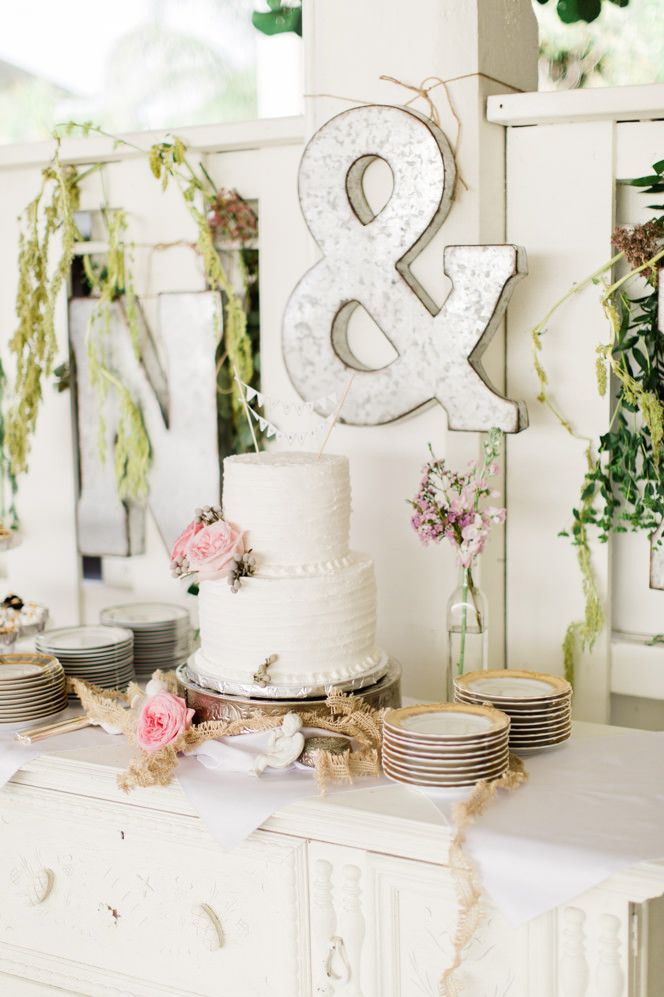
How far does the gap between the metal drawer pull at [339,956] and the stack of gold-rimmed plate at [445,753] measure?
22 centimetres

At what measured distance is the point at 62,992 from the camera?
5.90ft

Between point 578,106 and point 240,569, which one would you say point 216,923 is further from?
point 578,106

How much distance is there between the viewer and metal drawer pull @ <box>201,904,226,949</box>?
1628 mm

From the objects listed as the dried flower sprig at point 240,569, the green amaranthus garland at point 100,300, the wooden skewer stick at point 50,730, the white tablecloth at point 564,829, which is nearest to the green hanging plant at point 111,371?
the green amaranthus garland at point 100,300

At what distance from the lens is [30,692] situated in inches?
72.9

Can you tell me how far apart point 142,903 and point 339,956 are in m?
0.32

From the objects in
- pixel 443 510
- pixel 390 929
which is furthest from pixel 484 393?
pixel 390 929

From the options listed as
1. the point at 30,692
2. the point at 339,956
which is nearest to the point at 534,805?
the point at 339,956

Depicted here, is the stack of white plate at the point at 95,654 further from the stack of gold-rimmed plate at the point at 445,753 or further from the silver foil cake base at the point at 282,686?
the stack of gold-rimmed plate at the point at 445,753

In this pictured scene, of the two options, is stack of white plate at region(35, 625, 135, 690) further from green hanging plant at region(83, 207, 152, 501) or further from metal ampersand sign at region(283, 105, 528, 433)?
metal ampersand sign at region(283, 105, 528, 433)

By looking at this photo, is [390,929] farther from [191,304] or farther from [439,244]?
[191,304]

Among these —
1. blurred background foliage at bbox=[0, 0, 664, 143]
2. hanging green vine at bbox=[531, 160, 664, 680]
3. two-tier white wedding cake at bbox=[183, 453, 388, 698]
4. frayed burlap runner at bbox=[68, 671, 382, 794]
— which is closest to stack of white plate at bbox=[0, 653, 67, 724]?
frayed burlap runner at bbox=[68, 671, 382, 794]

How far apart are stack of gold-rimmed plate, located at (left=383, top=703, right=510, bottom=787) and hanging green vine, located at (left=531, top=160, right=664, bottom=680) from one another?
0.46 m

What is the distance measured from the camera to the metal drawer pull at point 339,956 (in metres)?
1.55
